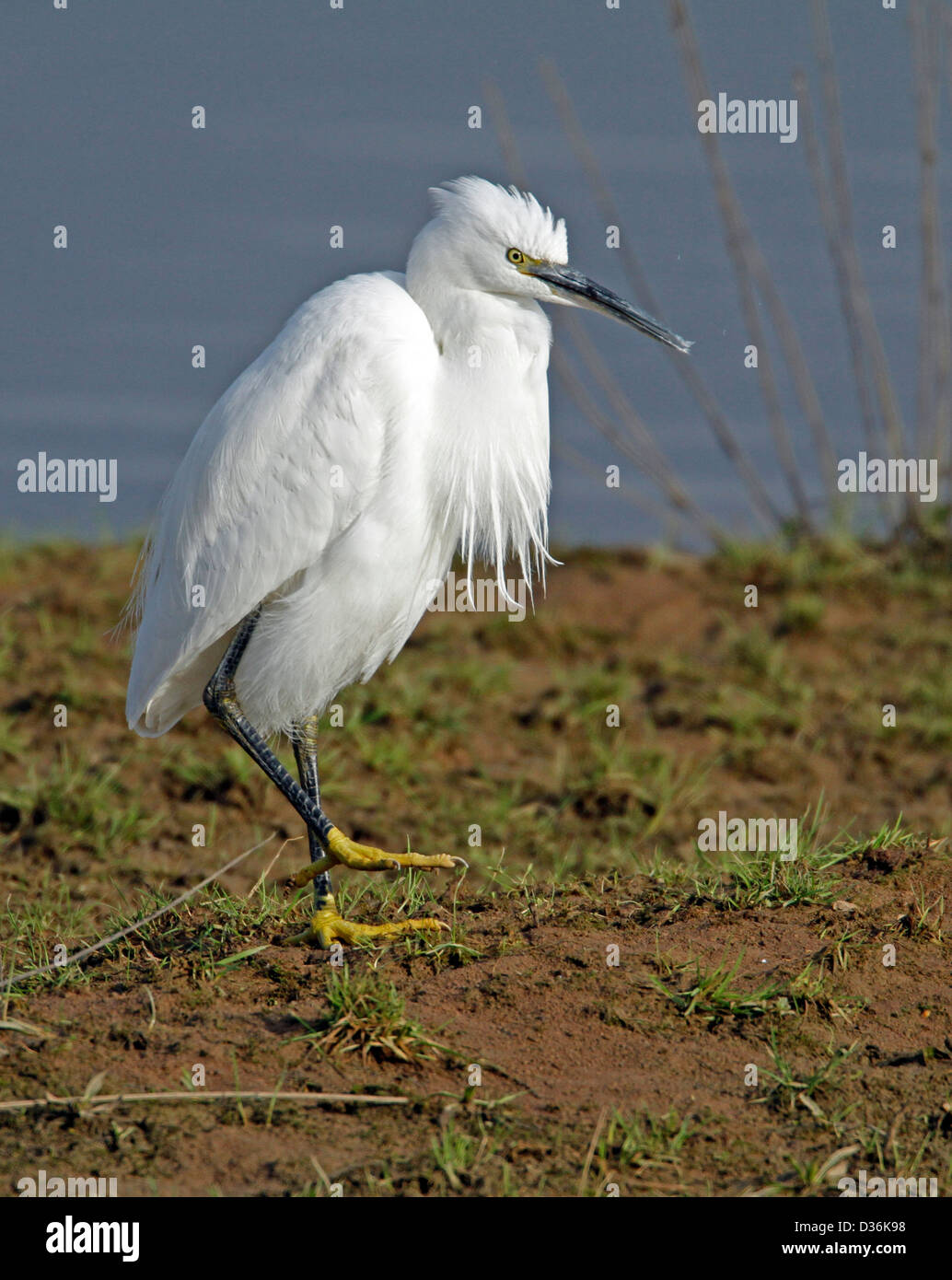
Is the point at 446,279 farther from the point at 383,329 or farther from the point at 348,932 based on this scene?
the point at 348,932

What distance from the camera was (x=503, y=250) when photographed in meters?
4.32

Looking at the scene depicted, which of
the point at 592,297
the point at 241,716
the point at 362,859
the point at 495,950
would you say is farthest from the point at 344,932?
the point at 592,297

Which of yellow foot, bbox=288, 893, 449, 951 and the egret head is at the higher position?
the egret head

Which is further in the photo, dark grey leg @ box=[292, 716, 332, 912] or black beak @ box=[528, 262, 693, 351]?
dark grey leg @ box=[292, 716, 332, 912]

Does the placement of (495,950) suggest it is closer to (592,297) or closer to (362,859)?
(362,859)

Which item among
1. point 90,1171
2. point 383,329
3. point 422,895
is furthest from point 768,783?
point 90,1171

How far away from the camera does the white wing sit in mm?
4258

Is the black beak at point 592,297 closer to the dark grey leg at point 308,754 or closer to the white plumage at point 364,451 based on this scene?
the white plumage at point 364,451

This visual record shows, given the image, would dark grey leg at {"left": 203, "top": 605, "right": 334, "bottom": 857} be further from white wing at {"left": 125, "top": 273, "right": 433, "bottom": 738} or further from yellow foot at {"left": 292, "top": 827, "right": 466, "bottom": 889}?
yellow foot at {"left": 292, "top": 827, "right": 466, "bottom": 889}

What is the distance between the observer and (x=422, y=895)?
4.17m

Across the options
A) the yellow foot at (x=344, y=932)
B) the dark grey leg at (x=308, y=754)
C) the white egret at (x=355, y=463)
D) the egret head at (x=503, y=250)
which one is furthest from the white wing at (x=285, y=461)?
the yellow foot at (x=344, y=932)

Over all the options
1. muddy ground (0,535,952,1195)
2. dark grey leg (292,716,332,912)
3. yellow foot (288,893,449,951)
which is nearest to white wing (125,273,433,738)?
dark grey leg (292,716,332,912)

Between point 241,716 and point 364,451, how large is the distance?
936mm

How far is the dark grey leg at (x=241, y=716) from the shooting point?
14.2 ft
